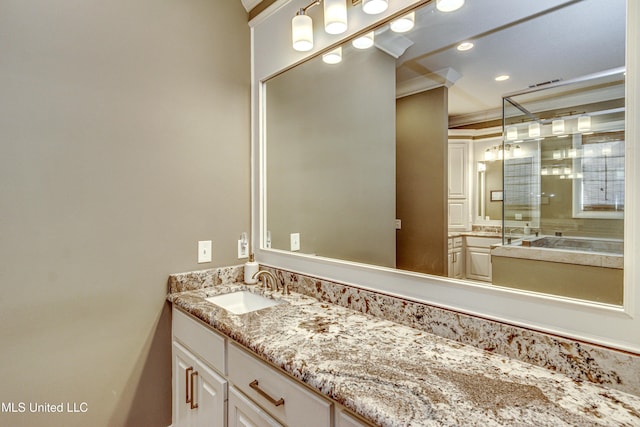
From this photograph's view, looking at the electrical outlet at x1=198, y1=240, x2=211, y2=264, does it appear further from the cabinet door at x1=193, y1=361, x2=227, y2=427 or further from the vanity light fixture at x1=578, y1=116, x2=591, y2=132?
the vanity light fixture at x1=578, y1=116, x2=591, y2=132

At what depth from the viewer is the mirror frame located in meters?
0.80

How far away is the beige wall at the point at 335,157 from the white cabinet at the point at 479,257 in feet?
1.05

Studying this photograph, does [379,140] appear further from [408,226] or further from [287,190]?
[287,190]

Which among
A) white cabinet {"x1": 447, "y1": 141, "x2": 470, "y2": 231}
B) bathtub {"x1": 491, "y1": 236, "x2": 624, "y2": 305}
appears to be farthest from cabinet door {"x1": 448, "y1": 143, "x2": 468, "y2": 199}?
bathtub {"x1": 491, "y1": 236, "x2": 624, "y2": 305}

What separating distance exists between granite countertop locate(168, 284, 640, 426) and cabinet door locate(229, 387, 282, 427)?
0.67 ft

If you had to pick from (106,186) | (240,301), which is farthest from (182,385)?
(106,186)

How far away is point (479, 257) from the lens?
3.57ft

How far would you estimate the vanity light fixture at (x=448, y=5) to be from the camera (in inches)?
43.6

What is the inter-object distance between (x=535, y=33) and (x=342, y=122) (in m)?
0.92

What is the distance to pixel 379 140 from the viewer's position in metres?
1.48

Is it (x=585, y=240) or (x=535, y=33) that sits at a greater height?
(x=535, y=33)

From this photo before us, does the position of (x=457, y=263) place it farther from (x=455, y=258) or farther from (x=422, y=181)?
(x=422, y=181)

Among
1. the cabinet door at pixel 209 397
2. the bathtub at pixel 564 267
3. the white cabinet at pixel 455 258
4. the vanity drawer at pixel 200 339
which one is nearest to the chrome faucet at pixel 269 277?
the vanity drawer at pixel 200 339

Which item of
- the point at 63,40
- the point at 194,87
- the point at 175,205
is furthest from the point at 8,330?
the point at 194,87
